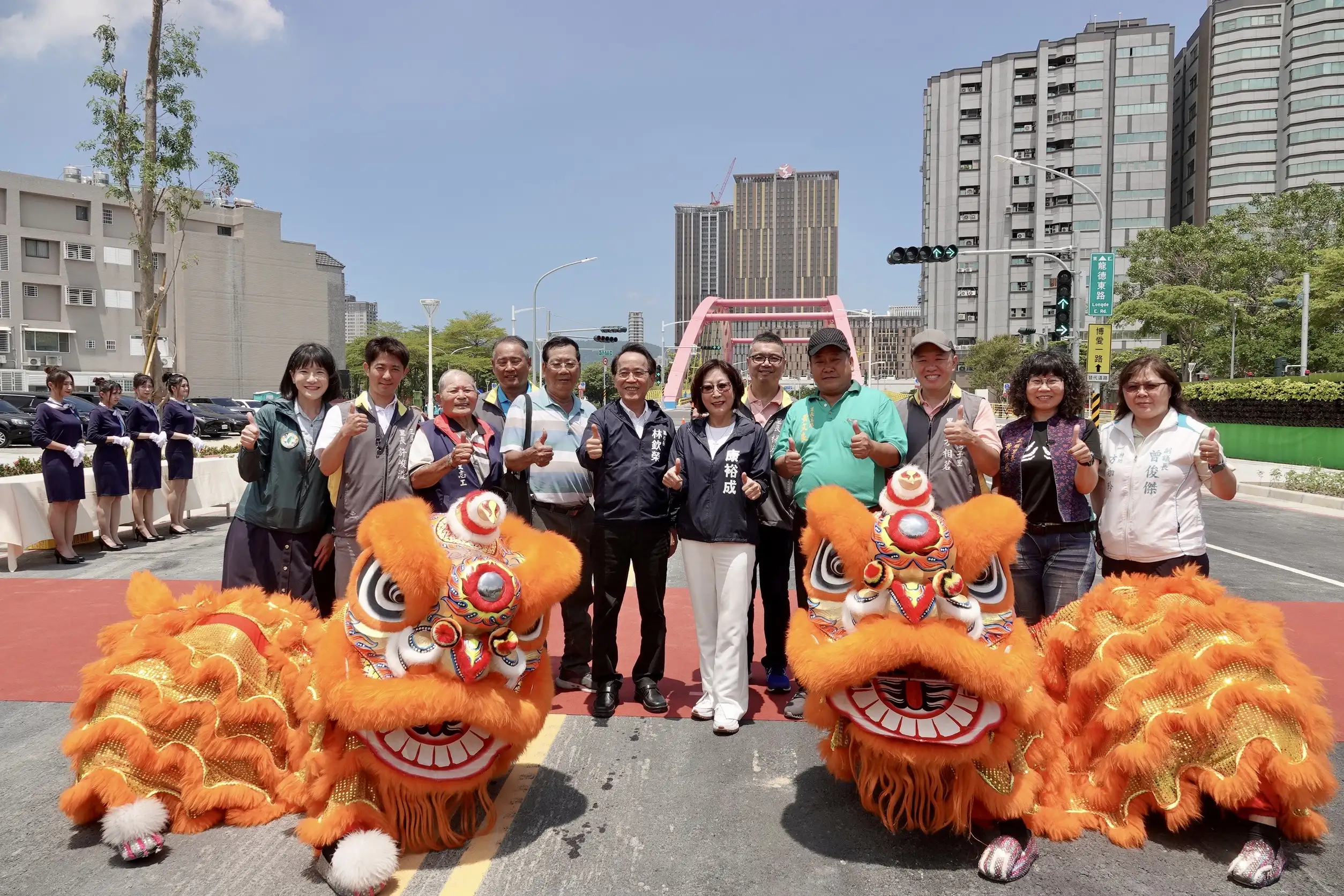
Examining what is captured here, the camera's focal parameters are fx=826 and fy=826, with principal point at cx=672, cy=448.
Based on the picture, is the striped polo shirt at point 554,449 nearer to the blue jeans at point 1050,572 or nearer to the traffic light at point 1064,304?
the blue jeans at point 1050,572

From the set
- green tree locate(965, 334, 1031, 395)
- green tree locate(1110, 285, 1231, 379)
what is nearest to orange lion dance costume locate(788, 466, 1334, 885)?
green tree locate(1110, 285, 1231, 379)

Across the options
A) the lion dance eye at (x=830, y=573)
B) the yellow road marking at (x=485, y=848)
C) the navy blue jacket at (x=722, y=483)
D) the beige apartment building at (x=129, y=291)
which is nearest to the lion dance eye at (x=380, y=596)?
the yellow road marking at (x=485, y=848)

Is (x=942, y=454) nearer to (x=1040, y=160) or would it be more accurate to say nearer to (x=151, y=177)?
(x=151, y=177)

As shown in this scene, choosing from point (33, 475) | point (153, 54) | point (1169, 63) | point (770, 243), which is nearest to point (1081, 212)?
point (1169, 63)

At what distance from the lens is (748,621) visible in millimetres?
4090

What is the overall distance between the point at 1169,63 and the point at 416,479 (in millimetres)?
70922

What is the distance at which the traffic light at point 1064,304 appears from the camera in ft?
50.7

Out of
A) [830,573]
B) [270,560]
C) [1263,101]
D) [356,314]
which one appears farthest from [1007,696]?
[356,314]

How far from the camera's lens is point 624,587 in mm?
4062

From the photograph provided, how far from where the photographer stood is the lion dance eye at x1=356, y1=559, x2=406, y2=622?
8.48ft

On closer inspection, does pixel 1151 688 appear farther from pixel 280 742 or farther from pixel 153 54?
pixel 153 54

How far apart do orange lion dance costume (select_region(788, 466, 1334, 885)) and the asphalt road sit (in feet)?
0.41

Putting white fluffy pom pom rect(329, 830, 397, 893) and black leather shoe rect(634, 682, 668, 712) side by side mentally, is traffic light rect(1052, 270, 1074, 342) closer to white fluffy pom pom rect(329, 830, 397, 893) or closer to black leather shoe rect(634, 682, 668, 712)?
black leather shoe rect(634, 682, 668, 712)

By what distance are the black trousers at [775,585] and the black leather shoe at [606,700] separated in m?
0.70
